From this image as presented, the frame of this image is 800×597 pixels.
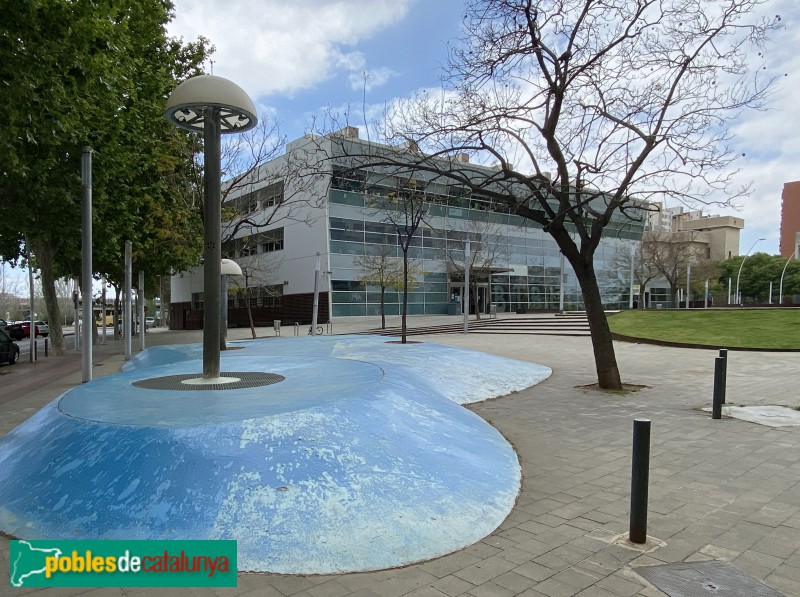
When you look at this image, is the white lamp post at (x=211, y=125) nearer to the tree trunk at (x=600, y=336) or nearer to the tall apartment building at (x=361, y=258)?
the tree trunk at (x=600, y=336)

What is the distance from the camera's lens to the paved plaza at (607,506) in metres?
3.34

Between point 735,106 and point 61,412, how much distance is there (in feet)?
36.8

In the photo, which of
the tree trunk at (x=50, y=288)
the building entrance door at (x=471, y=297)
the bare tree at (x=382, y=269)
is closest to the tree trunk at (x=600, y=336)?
the tree trunk at (x=50, y=288)

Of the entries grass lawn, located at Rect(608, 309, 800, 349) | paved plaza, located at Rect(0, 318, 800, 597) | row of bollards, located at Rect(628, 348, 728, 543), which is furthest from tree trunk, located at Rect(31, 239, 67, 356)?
grass lawn, located at Rect(608, 309, 800, 349)

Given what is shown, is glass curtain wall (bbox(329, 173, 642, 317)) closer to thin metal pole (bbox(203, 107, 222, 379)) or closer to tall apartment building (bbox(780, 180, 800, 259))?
thin metal pole (bbox(203, 107, 222, 379))

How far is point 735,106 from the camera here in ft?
30.8

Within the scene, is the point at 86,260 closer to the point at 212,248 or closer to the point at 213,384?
the point at 212,248

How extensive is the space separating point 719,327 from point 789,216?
119531 mm

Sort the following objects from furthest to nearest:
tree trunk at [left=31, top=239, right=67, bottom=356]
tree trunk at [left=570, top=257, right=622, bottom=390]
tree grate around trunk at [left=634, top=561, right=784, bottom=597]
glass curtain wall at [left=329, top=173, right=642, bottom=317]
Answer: glass curtain wall at [left=329, top=173, right=642, bottom=317]
tree trunk at [left=31, top=239, right=67, bottom=356]
tree trunk at [left=570, top=257, right=622, bottom=390]
tree grate around trunk at [left=634, top=561, right=784, bottom=597]

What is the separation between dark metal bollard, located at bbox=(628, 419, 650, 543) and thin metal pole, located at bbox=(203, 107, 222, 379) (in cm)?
550

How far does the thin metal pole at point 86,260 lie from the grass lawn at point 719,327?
1994 cm

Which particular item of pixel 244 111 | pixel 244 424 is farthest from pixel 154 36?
pixel 244 424

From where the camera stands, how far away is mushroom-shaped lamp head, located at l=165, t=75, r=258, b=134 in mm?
7086

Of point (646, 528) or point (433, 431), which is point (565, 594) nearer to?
point (646, 528)
